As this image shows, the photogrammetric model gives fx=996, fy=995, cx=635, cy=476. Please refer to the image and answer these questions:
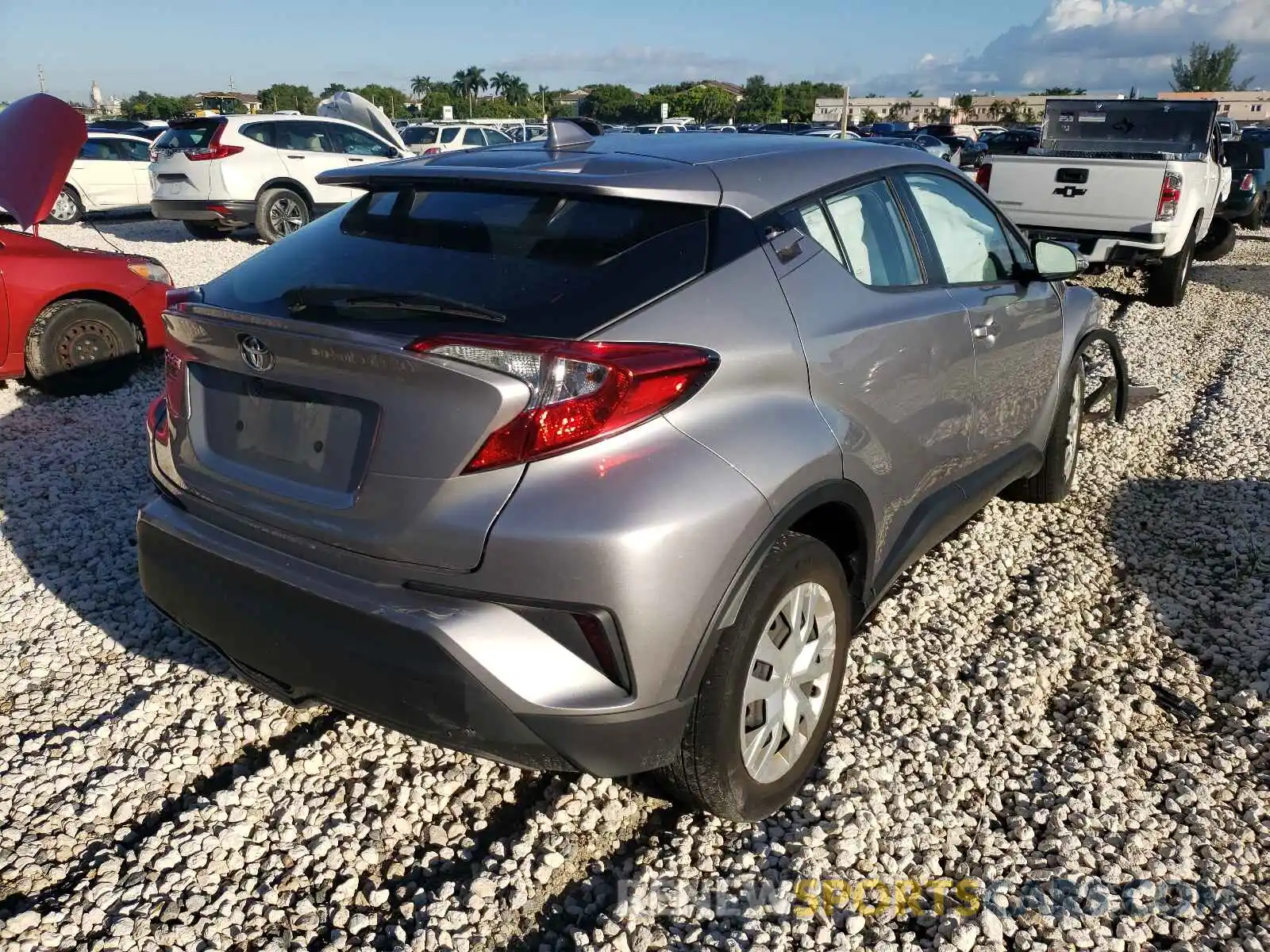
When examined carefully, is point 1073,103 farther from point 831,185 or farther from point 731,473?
point 731,473

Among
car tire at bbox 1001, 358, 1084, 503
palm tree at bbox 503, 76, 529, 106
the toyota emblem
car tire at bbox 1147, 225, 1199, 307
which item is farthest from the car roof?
palm tree at bbox 503, 76, 529, 106

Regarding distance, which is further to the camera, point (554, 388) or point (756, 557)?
point (756, 557)

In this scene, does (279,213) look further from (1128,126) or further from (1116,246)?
(1128,126)

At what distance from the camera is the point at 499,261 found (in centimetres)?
236

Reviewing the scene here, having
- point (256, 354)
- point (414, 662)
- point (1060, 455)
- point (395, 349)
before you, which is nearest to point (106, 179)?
point (1060, 455)

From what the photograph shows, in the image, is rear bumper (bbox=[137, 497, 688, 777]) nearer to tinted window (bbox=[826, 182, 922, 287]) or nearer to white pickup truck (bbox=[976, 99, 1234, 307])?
tinted window (bbox=[826, 182, 922, 287])

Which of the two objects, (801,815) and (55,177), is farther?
(55,177)

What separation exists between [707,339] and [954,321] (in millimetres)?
1396

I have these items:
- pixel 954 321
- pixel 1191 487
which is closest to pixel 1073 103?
pixel 1191 487

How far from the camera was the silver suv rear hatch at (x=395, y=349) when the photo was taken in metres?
2.11

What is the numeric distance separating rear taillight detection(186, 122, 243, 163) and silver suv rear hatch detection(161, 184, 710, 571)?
1192 cm

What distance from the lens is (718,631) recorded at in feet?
7.42

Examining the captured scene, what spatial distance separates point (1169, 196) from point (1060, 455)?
245 inches

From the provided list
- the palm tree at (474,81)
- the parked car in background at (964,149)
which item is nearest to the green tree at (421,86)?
the palm tree at (474,81)
